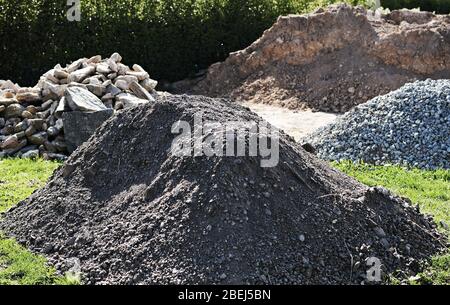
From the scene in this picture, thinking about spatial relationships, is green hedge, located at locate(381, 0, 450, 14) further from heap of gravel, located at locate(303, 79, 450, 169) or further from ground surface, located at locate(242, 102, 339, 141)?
heap of gravel, located at locate(303, 79, 450, 169)

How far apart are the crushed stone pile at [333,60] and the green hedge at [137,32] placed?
0.48 m

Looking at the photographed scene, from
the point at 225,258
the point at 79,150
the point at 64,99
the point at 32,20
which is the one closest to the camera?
the point at 225,258

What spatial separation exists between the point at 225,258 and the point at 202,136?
1.18 m

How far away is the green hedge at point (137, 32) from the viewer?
13.4 m

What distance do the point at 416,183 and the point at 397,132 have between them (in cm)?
134

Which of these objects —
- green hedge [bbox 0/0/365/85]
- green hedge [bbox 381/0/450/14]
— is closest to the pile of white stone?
green hedge [bbox 0/0/365/85]

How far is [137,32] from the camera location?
1409 cm

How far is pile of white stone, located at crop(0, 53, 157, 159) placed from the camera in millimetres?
10469

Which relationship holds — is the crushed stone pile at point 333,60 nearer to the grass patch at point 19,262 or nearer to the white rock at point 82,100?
the white rock at point 82,100

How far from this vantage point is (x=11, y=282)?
6.27m

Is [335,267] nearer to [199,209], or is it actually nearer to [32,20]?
[199,209]

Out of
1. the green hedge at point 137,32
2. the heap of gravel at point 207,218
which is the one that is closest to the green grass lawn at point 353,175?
the heap of gravel at point 207,218

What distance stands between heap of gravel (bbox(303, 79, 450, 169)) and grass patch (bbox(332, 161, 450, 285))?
0.27m

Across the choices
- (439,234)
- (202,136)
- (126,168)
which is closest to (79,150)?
(126,168)
